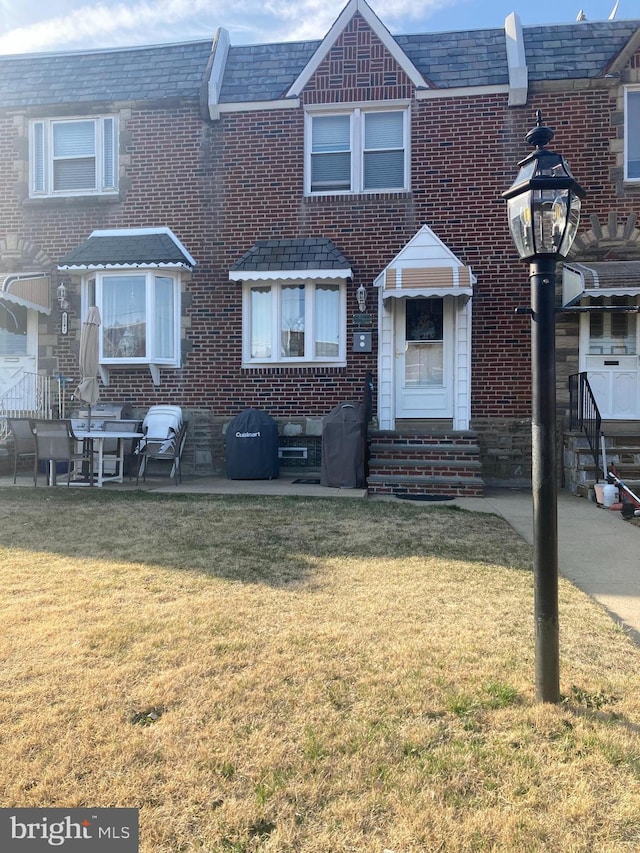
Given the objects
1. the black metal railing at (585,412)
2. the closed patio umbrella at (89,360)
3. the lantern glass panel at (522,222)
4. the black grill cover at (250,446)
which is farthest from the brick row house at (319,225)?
the lantern glass panel at (522,222)

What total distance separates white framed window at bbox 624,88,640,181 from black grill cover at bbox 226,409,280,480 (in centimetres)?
766

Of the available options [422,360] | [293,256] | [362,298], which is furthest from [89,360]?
[422,360]

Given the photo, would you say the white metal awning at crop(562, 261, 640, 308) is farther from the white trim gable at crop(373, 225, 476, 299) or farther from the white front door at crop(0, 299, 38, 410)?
the white front door at crop(0, 299, 38, 410)

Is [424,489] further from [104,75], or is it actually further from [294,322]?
[104,75]

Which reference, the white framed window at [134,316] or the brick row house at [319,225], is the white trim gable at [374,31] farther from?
the white framed window at [134,316]

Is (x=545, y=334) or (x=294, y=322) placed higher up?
(x=294, y=322)

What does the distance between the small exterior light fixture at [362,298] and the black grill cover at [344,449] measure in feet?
7.47

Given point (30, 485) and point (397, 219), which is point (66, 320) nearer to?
point (30, 485)

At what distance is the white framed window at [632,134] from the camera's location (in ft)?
33.2

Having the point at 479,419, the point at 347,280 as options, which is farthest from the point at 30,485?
the point at 479,419

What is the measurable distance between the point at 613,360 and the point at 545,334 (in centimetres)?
844

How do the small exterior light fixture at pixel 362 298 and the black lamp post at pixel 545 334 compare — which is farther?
the small exterior light fixture at pixel 362 298

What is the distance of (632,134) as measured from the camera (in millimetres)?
10180

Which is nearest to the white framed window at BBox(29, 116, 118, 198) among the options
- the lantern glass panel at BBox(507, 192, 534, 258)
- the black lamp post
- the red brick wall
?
the red brick wall
